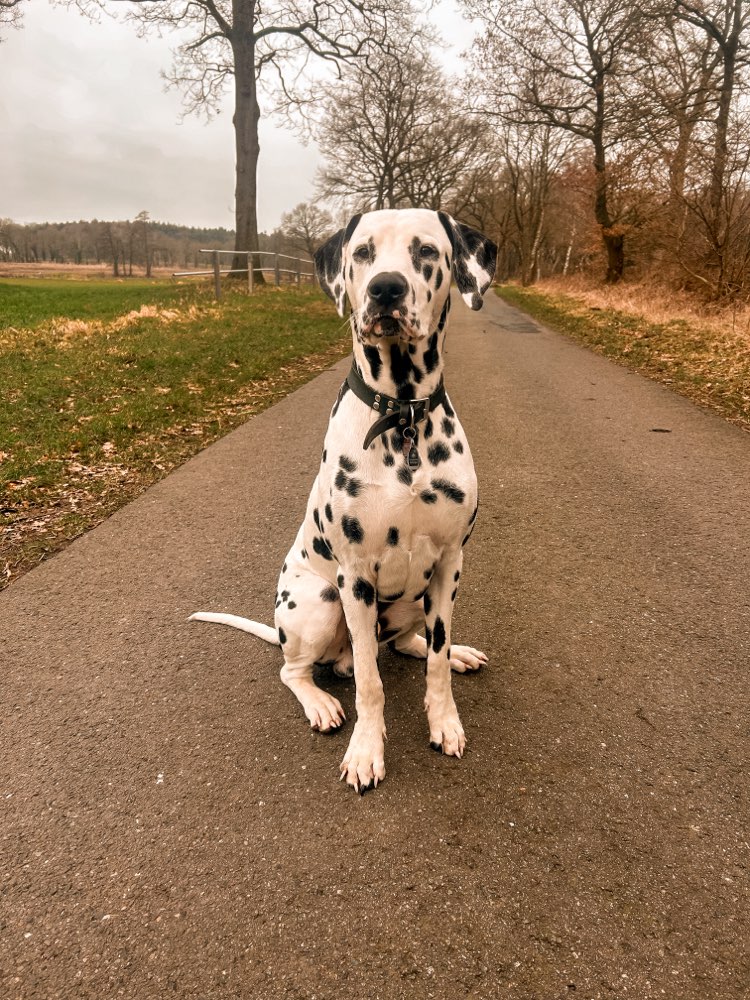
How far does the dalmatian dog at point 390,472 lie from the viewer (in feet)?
7.41

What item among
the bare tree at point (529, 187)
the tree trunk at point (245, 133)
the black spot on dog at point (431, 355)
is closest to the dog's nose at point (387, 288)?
the black spot on dog at point (431, 355)

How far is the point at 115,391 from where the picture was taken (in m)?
7.74

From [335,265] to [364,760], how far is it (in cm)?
197

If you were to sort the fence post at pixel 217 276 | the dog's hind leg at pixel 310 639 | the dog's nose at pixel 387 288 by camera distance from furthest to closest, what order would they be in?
the fence post at pixel 217 276, the dog's hind leg at pixel 310 639, the dog's nose at pixel 387 288

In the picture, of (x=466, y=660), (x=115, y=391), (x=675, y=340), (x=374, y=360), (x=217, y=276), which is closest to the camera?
(x=374, y=360)

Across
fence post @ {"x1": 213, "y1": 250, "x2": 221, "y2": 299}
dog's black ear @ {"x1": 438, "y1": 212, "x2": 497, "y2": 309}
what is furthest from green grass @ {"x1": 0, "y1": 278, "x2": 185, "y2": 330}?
dog's black ear @ {"x1": 438, "y1": 212, "x2": 497, "y2": 309}

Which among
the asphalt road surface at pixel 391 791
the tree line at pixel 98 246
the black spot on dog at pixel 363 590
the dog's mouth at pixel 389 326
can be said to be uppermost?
the tree line at pixel 98 246

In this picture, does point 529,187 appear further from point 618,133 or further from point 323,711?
point 323,711

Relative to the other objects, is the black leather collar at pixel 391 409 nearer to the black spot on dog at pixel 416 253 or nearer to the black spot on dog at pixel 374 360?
the black spot on dog at pixel 374 360

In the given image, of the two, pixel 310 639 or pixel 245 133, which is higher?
pixel 245 133

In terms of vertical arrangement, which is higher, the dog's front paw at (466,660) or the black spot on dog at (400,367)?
the black spot on dog at (400,367)

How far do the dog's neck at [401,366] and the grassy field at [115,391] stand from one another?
278 cm

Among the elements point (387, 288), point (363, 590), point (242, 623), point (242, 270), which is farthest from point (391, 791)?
point (242, 270)

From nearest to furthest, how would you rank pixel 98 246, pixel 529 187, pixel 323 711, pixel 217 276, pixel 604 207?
1. pixel 323 711
2. pixel 217 276
3. pixel 604 207
4. pixel 529 187
5. pixel 98 246
